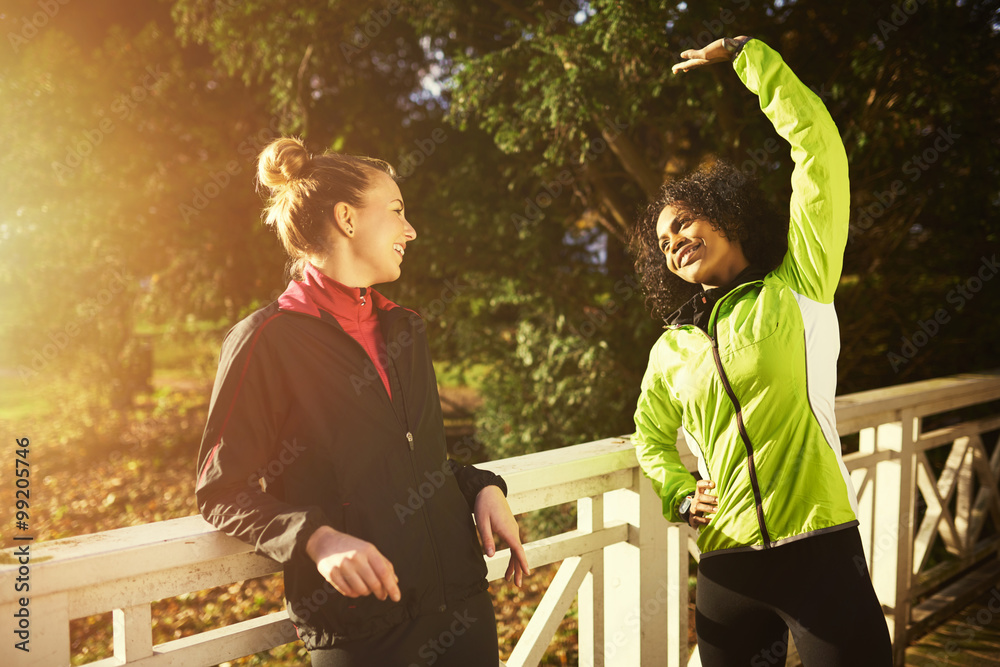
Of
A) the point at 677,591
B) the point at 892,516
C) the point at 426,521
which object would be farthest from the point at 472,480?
the point at 892,516

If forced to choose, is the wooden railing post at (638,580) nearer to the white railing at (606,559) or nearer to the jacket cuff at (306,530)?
the white railing at (606,559)

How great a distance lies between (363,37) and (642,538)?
5.27 meters

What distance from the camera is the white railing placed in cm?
131

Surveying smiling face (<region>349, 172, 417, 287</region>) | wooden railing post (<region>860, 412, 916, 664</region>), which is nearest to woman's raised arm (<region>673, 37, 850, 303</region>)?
smiling face (<region>349, 172, 417, 287</region>)

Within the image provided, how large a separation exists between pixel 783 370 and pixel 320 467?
1101 mm

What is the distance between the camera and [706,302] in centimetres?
185

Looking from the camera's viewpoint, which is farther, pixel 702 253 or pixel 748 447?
pixel 702 253

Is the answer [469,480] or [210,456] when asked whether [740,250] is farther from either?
[210,456]

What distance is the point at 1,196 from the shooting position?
736 cm

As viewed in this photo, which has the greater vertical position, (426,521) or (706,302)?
(706,302)

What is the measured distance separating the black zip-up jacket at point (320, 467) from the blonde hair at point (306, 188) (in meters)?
0.14

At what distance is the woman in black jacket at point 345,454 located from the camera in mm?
1213

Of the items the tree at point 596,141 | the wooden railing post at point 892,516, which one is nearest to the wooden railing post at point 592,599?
the wooden railing post at point 892,516

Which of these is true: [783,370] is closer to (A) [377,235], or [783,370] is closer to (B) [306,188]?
(A) [377,235]
